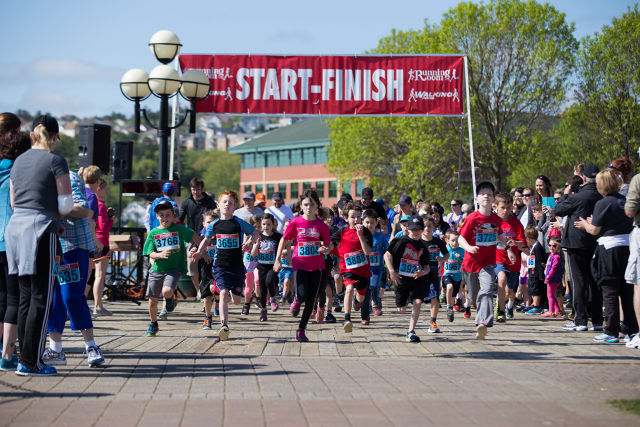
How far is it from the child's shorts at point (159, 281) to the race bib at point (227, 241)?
65 cm

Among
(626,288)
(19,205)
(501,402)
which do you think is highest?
(19,205)

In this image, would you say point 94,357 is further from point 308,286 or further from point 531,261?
point 531,261

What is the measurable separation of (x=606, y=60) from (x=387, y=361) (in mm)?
35936

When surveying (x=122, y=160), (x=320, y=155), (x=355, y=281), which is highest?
(x=320, y=155)

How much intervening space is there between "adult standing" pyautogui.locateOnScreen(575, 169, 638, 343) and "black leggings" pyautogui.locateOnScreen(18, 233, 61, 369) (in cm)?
650

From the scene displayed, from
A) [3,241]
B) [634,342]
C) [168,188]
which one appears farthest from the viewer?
[168,188]

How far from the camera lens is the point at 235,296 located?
11914 mm

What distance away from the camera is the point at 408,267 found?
11648mm

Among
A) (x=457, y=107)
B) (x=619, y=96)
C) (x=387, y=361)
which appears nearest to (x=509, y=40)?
(x=619, y=96)

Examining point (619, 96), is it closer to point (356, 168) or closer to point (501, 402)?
point (356, 168)

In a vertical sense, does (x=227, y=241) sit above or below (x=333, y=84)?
below

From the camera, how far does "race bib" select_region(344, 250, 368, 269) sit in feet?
41.6

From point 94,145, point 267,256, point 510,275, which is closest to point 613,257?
point 510,275

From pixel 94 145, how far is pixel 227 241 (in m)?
5.71
